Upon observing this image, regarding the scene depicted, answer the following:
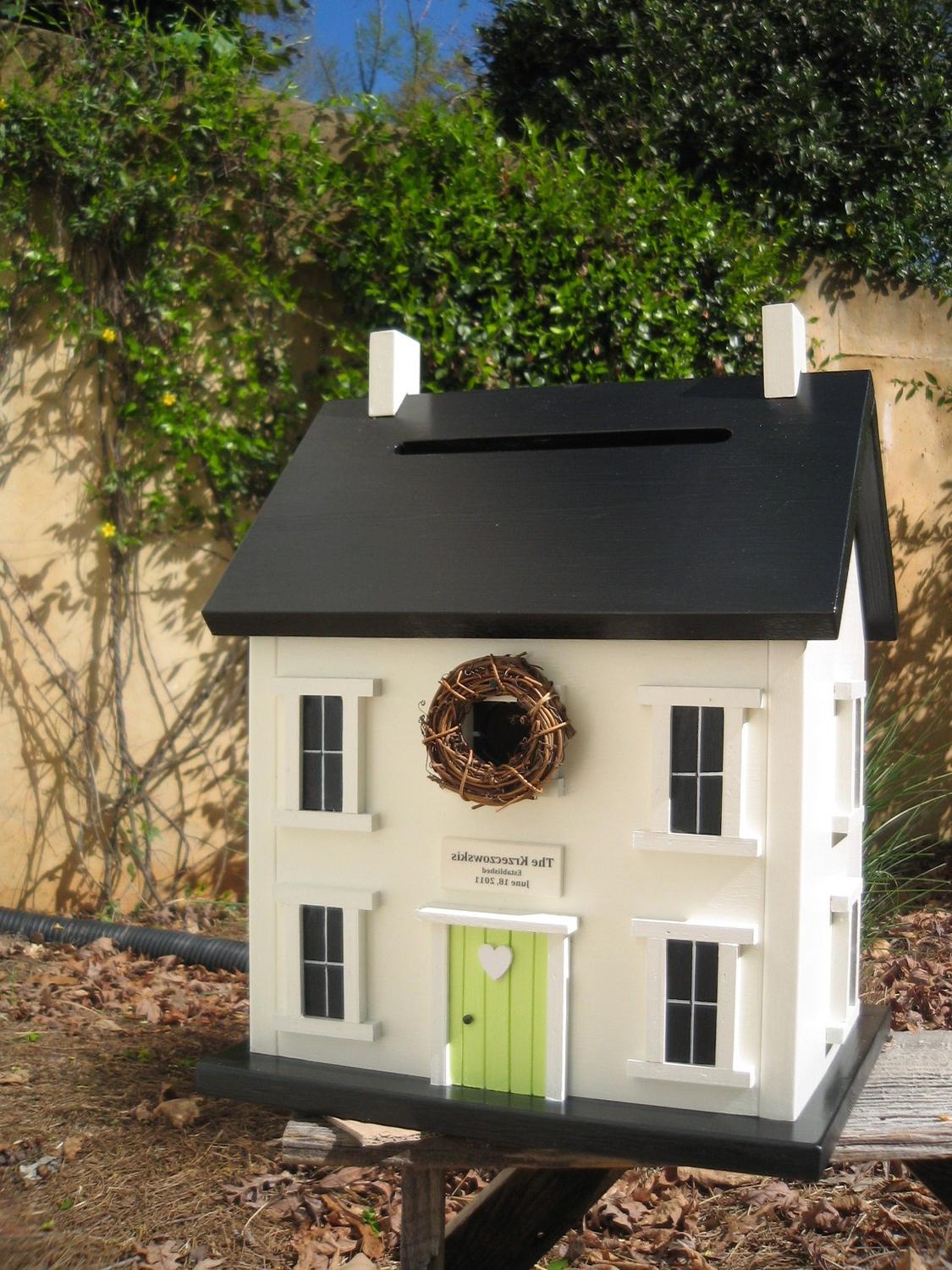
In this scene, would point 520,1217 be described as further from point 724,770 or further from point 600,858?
point 724,770

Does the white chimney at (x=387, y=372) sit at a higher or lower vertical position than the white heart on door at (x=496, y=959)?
higher

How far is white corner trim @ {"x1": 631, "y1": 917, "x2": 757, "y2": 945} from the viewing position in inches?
69.4

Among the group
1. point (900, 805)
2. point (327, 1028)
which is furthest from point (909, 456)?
point (327, 1028)

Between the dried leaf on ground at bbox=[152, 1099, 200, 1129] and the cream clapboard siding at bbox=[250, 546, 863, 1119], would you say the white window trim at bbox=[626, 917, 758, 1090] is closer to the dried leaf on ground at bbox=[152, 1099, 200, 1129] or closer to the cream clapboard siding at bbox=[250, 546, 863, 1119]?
the cream clapboard siding at bbox=[250, 546, 863, 1119]

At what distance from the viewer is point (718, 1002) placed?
1.78 m

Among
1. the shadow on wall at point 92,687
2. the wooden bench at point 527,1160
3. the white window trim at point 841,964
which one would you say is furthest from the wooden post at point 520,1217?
the shadow on wall at point 92,687

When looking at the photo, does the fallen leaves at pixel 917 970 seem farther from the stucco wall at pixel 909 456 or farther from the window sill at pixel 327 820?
the window sill at pixel 327 820

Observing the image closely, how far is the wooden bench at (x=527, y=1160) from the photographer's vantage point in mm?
1950

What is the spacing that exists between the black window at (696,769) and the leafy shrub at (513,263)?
3.32 m

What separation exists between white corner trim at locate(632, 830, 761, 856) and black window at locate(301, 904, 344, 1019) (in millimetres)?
553

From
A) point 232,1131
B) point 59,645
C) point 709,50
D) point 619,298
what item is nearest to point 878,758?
point 619,298

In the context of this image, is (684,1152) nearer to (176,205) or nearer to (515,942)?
(515,942)

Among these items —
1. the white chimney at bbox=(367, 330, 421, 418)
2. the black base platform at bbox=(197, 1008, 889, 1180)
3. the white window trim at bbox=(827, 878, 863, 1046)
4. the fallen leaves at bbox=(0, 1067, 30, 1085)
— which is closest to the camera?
the black base platform at bbox=(197, 1008, 889, 1180)

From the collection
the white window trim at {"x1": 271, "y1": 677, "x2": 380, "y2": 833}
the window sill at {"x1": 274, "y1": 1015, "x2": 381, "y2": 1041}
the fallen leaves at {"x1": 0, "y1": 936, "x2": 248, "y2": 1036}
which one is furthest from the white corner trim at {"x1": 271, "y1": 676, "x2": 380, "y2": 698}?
the fallen leaves at {"x1": 0, "y1": 936, "x2": 248, "y2": 1036}
